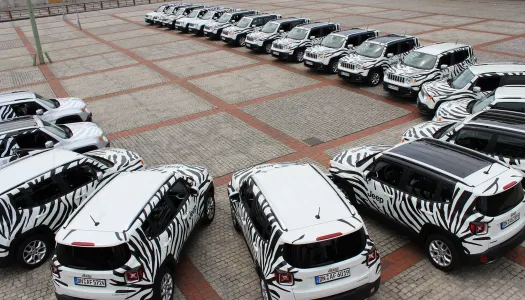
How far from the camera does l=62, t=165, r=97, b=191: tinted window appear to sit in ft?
26.0

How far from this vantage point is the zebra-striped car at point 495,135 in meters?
8.09

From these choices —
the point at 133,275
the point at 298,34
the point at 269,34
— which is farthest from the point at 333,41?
the point at 133,275

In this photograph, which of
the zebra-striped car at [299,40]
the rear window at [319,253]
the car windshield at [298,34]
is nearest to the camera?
the rear window at [319,253]

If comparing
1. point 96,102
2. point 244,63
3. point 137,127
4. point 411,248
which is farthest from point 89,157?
point 244,63

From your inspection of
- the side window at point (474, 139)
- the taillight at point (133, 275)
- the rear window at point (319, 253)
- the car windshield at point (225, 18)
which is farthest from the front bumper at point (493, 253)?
the car windshield at point (225, 18)

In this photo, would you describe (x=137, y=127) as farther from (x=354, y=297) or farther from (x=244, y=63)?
(x=354, y=297)

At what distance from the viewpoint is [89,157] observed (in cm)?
861

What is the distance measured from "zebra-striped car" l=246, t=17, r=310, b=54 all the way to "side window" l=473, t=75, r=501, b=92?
11.0m

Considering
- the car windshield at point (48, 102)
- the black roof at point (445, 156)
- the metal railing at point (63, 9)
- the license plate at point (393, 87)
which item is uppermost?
the black roof at point (445, 156)

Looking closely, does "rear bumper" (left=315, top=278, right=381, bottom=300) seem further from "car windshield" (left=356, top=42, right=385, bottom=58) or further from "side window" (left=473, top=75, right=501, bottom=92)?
"car windshield" (left=356, top=42, right=385, bottom=58)

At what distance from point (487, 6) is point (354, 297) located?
121ft

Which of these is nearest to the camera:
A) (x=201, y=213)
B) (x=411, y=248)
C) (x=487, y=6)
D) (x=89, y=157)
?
(x=411, y=248)

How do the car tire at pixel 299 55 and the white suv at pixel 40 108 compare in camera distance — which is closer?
the white suv at pixel 40 108

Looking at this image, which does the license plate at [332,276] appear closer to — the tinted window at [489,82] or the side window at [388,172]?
the side window at [388,172]
